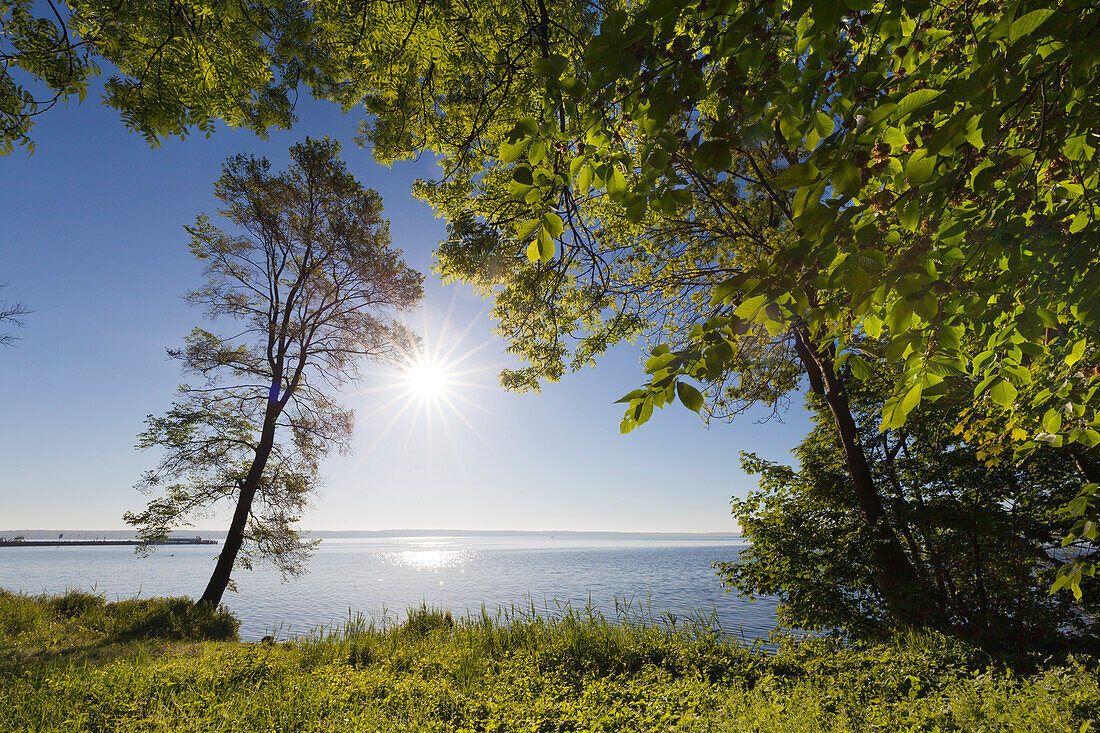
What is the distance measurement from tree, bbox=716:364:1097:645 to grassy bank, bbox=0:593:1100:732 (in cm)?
119

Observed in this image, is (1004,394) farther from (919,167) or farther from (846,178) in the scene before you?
(846,178)

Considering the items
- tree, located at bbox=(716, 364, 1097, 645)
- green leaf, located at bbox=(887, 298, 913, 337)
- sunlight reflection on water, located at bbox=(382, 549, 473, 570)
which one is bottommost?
sunlight reflection on water, located at bbox=(382, 549, 473, 570)

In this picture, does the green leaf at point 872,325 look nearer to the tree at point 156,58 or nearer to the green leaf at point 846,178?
the green leaf at point 846,178

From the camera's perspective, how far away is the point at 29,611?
10.1 meters

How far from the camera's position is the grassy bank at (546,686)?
4.11 meters

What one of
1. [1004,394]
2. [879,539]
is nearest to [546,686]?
[1004,394]

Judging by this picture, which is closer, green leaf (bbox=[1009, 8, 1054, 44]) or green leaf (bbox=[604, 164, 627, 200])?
green leaf (bbox=[1009, 8, 1054, 44])

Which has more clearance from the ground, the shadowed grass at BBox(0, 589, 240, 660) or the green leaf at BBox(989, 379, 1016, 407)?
the green leaf at BBox(989, 379, 1016, 407)

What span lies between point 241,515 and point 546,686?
447 inches

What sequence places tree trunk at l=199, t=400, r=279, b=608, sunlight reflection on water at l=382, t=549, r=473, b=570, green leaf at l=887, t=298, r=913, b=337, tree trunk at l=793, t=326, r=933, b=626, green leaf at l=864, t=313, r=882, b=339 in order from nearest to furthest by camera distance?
green leaf at l=887, t=298, r=913, b=337, green leaf at l=864, t=313, r=882, b=339, tree trunk at l=793, t=326, r=933, b=626, tree trunk at l=199, t=400, r=279, b=608, sunlight reflection on water at l=382, t=549, r=473, b=570

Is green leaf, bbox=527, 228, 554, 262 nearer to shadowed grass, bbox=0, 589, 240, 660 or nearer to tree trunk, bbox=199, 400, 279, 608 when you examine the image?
shadowed grass, bbox=0, 589, 240, 660

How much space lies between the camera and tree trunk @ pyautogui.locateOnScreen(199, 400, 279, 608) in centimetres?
1222

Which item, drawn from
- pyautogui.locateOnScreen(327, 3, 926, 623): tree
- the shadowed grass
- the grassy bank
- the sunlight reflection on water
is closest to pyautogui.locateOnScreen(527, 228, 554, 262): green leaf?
pyautogui.locateOnScreen(327, 3, 926, 623): tree

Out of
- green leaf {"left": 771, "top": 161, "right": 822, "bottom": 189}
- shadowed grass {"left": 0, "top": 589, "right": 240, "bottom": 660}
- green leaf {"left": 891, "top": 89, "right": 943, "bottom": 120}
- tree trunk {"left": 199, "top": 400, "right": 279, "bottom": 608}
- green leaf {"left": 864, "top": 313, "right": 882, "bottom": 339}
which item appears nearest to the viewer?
green leaf {"left": 891, "top": 89, "right": 943, "bottom": 120}
